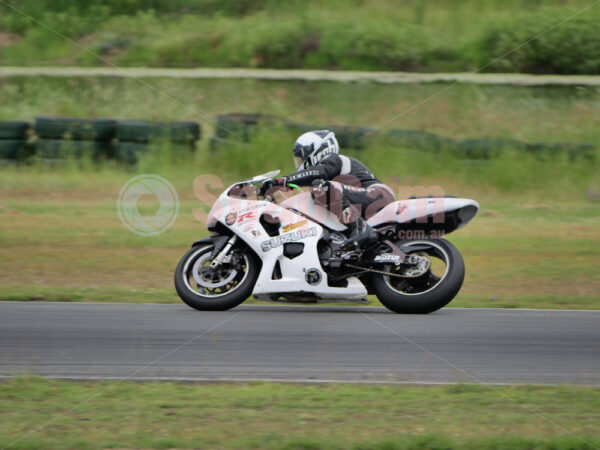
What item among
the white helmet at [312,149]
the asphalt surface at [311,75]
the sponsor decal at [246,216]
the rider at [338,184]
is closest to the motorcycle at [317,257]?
the sponsor decal at [246,216]

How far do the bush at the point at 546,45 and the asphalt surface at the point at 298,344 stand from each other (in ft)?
55.9

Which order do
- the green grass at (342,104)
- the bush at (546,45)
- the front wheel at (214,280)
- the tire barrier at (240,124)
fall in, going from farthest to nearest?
1. the bush at (546,45)
2. the green grass at (342,104)
3. the tire barrier at (240,124)
4. the front wheel at (214,280)

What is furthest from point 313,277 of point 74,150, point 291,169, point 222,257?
point 74,150

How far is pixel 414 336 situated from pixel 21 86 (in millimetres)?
19462

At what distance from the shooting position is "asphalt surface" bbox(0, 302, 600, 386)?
18.8ft

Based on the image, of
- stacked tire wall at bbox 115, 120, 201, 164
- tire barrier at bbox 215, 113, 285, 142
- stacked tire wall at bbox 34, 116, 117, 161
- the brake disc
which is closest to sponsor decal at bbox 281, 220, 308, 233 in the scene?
the brake disc

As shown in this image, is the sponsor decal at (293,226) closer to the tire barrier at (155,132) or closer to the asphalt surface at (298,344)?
the asphalt surface at (298,344)

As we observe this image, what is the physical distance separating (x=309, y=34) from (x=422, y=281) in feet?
61.8

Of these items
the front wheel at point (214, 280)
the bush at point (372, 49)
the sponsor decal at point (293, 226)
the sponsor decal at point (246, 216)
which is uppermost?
the bush at point (372, 49)

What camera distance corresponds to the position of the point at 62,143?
18422 millimetres

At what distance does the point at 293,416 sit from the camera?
185 inches

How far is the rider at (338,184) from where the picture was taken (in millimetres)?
7988

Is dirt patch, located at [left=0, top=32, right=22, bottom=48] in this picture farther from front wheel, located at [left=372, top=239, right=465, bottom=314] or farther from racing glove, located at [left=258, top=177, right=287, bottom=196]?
front wheel, located at [left=372, top=239, right=465, bottom=314]

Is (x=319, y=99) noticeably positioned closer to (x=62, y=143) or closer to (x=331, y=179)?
(x=62, y=143)
